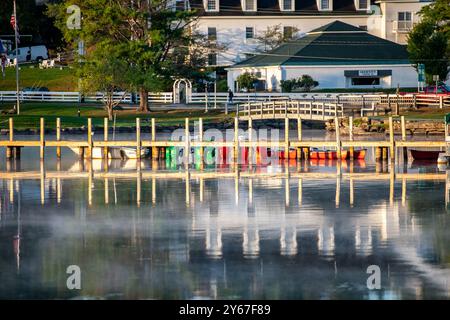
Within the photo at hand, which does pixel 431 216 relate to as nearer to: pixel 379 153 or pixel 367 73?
pixel 379 153

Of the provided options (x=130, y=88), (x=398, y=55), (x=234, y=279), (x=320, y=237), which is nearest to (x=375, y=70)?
(x=398, y=55)

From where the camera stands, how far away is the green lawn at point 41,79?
4643 inches

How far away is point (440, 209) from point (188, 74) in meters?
62.2

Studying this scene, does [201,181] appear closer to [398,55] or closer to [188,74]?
[188,74]

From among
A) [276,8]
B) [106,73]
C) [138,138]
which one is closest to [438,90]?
[276,8]

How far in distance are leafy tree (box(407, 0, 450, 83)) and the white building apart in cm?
1814

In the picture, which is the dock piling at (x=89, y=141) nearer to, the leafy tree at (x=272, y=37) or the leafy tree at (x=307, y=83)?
the leafy tree at (x=307, y=83)

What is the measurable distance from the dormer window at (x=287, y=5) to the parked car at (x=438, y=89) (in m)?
24.6

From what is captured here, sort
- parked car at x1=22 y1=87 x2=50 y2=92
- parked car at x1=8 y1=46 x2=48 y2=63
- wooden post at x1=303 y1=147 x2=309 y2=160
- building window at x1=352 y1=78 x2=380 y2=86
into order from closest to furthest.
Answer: wooden post at x1=303 y1=147 x2=309 y2=160 < parked car at x1=22 y1=87 x2=50 y2=92 < building window at x1=352 y1=78 x2=380 y2=86 < parked car at x1=8 y1=46 x2=48 y2=63

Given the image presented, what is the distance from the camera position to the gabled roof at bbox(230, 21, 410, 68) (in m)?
113

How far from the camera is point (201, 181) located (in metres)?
57.8

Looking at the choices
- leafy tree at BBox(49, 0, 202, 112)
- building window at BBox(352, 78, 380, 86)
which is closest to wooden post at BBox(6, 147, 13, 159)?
leafy tree at BBox(49, 0, 202, 112)

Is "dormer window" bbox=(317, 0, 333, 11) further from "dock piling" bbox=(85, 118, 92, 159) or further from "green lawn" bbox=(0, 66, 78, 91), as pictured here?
"dock piling" bbox=(85, 118, 92, 159)

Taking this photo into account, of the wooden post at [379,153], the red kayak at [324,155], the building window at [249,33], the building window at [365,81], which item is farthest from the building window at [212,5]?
the red kayak at [324,155]
